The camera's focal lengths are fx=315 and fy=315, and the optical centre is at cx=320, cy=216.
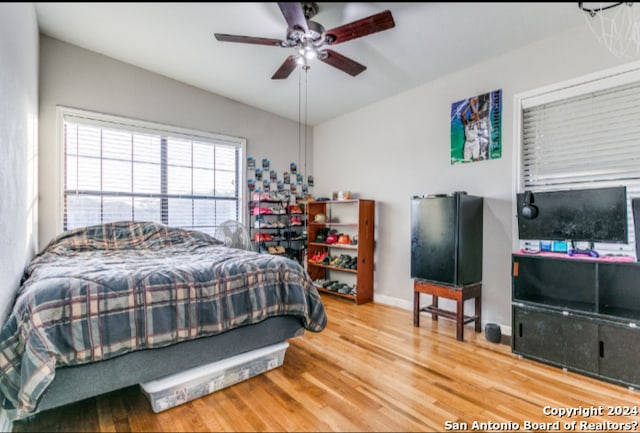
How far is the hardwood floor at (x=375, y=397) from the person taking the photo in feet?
5.40

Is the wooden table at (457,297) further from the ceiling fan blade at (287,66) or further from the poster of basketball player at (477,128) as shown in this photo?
the ceiling fan blade at (287,66)

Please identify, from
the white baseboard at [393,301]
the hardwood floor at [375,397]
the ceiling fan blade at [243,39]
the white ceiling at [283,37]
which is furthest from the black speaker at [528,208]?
the ceiling fan blade at [243,39]

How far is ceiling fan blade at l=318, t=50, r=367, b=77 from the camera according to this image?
2525 mm

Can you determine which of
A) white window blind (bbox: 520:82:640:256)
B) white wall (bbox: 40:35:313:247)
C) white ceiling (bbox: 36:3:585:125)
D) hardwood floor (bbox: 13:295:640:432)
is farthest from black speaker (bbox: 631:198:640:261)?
white wall (bbox: 40:35:313:247)

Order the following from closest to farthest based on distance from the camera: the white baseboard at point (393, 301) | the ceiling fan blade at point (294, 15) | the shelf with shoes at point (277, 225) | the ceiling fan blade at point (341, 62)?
the ceiling fan blade at point (294, 15) → the ceiling fan blade at point (341, 62) → the white baseboard at point (393, 301) → the shelf with shoes at point (277, 225)

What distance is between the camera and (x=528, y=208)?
260cm

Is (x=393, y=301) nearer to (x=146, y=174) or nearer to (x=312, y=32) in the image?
(x=312, y=32)

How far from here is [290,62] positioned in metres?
2.67

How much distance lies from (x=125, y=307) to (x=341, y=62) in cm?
236

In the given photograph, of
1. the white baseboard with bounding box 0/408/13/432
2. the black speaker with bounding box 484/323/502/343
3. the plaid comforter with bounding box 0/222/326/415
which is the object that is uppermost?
the plaid comforter with bounding box 0/222/326/415

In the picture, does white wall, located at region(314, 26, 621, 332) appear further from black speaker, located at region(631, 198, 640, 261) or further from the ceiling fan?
the ceiling fan

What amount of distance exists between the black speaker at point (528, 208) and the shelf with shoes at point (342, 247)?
1785mm

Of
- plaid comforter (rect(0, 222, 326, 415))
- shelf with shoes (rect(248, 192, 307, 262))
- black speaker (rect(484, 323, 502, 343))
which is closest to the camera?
plaid comforter (rect(0, 222, 326, 415))

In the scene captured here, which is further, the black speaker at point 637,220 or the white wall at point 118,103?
the white wall at point 118,103
